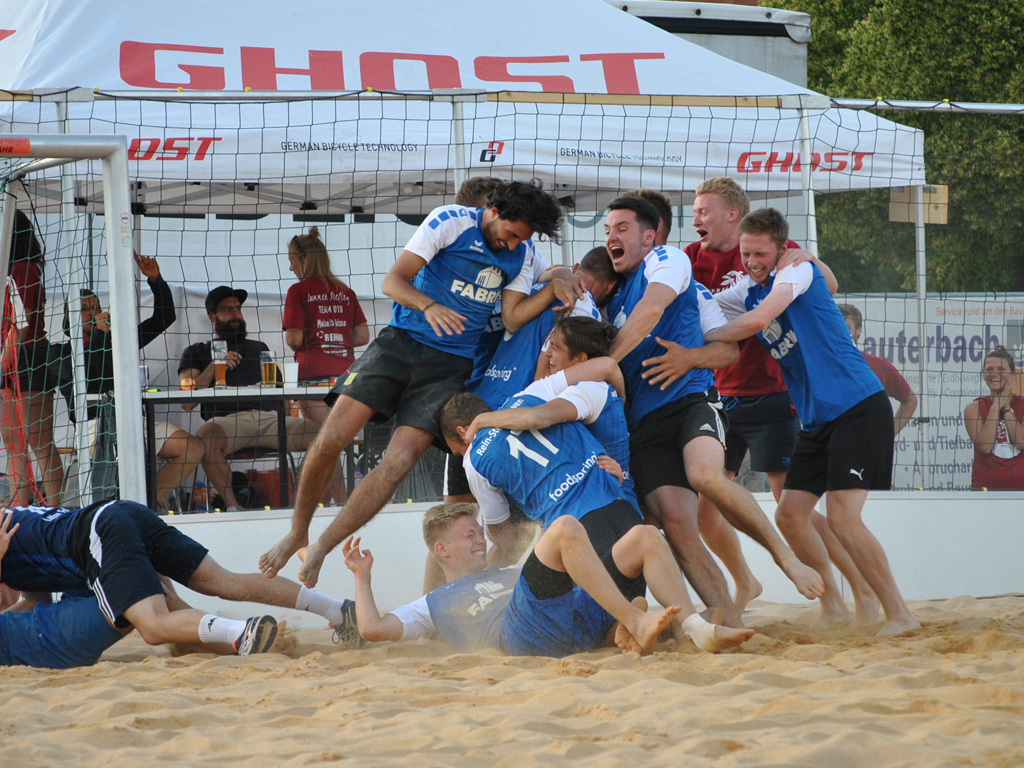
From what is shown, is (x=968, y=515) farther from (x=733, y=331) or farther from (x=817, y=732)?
(x=817, y=732)

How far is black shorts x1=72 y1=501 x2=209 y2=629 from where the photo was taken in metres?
3.90

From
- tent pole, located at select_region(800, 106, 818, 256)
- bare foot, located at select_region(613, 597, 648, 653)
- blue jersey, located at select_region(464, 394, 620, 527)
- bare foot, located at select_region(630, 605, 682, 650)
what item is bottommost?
bare foot, located at select_region(613, 597, 648, 653)

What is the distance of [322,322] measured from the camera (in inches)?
268

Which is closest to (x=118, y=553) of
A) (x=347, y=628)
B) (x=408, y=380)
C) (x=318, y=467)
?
(x=318, y=467)

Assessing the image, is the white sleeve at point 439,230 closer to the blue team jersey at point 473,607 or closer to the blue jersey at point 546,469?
the blue jersey at point 546,469

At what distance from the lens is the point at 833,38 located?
17.2m

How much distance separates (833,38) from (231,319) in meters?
13.5

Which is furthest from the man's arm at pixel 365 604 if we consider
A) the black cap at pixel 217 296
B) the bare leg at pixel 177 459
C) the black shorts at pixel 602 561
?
the black cap at pixel 217 296

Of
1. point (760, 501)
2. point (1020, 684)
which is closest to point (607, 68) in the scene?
point (760, 501)

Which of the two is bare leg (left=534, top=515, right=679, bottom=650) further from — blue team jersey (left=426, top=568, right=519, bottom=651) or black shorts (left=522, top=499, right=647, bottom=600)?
blue team jersey (left=426, top=568, right=519, bottom=651)

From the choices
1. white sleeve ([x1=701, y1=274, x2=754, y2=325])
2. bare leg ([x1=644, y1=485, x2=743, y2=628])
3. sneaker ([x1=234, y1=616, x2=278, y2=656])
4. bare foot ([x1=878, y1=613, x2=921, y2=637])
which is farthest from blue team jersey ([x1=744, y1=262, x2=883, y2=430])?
sneaker ([x1=234, y1=616, x2=278, y2=656])

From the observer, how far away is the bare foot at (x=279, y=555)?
437cm

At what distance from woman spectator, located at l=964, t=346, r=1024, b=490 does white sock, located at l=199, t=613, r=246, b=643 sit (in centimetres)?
444

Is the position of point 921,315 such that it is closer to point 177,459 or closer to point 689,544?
point 689,544
